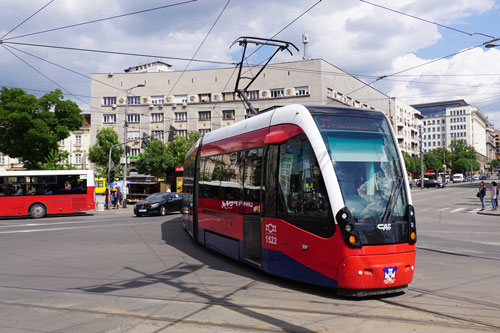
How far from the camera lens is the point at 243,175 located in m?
8.87

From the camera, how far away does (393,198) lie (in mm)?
6613

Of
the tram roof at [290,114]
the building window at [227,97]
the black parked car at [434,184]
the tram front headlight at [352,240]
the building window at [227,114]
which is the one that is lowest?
the black parked car at [434,184]

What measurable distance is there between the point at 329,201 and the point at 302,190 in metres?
0.66

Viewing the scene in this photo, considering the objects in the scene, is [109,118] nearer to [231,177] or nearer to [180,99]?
[180,99]

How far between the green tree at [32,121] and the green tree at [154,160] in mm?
15088

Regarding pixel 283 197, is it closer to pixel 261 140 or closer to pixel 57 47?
pixel 261 140

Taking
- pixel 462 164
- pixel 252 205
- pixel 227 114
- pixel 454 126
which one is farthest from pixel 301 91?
pixel 454 126

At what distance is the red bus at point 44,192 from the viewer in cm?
2545

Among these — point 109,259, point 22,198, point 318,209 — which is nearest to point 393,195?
point 318,209

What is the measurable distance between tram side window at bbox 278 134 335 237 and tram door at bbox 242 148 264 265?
0.75 m

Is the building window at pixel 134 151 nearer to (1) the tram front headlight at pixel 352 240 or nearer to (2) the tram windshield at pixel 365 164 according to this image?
(2) the tram windshield at pixel 365 164

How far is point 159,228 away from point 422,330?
14.5m

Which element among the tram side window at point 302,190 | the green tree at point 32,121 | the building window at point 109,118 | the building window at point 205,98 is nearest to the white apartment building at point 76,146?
the building window at point 109,118

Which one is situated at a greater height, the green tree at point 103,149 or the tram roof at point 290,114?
the green tree at point 103,149
